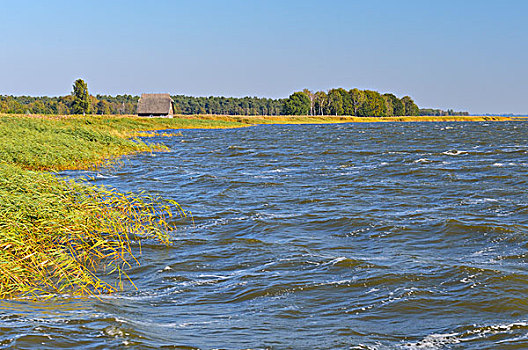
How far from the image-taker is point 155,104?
109000 millimetres

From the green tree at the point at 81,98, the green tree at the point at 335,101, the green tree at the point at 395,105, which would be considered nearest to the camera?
the green tree at the point at 81,98

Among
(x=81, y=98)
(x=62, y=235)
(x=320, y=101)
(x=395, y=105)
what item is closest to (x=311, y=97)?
(x=320, y=101)

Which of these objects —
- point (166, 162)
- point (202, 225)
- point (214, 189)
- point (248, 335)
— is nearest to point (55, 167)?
point (214, 189)

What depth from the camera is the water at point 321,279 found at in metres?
6.31

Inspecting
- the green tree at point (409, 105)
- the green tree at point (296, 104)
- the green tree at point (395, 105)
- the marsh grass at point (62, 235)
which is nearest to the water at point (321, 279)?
the marsh grass at point (62, 235)

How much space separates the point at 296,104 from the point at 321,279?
5829 inches

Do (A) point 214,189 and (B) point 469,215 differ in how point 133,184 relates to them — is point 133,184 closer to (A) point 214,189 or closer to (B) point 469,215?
(A) point 214,189

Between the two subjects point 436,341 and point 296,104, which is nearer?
point 436,341

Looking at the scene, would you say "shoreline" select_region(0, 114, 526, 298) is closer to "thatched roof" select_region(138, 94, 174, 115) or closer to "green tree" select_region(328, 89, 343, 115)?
"thatched roof" select_region(138, 94, 174, 115)

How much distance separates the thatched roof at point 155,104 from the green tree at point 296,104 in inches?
2059

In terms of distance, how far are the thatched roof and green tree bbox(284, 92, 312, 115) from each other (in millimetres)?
52287

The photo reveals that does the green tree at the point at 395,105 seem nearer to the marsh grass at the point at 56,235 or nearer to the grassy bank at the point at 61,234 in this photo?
the grassy bank at the point at 61,234

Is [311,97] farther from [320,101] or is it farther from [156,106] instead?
[156,106]

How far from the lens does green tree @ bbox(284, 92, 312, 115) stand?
154875 mm
